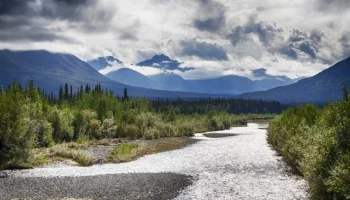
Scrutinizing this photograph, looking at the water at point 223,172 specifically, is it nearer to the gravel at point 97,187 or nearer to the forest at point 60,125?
the gravel at point 97,187

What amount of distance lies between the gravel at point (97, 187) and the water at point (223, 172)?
2445 millimetres

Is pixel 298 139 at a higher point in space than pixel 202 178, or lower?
higher

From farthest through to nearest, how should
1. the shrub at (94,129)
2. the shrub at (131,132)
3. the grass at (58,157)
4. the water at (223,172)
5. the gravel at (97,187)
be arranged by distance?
the shrub at (131,132) < the shrub at (94,129) < the grass at (58,157) < the water at (223,172) < the gravel at (97,187)

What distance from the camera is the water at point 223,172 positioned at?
33.4m

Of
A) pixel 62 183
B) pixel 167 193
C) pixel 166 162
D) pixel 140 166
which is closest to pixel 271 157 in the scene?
pixel 166 162

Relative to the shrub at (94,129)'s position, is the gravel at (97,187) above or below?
below

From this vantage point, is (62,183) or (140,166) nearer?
(62,183)

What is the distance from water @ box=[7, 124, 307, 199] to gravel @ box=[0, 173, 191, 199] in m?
2.45

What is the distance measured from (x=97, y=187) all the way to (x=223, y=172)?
17813mm

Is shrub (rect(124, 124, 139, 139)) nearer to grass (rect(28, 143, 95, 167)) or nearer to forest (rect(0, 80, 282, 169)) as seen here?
forest (rect(0, 80, 282, 169))

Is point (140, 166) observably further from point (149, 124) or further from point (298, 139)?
point (149, 124)

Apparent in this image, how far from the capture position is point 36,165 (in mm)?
49406

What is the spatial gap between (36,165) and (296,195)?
3567 centimetres

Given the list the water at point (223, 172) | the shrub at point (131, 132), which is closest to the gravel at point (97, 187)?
the water at point (223, 172)
